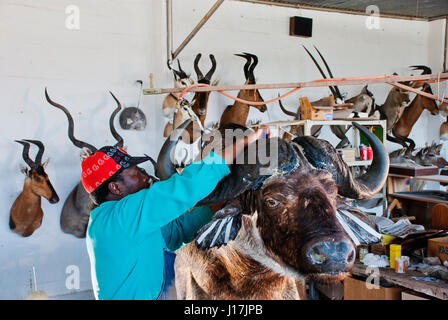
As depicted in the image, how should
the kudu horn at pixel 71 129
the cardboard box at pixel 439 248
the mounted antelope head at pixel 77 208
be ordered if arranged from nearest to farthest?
the cardboard box at pixel 439 248 < the kudu horn at pixel 71 129 < the mounted antelope head at pixel 77 208

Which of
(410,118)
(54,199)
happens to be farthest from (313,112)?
(410,118)

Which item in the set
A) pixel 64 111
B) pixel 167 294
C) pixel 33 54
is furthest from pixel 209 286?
pixel 33 54

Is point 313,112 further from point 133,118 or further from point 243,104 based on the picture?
point 133,118

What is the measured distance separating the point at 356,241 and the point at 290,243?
33 centimetres

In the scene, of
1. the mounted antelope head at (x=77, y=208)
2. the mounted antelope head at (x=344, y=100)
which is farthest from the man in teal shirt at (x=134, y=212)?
the mounted antelope head at (x=344, y=100)

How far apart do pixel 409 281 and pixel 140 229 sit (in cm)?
235

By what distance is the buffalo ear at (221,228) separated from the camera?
1456mm

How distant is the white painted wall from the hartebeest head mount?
8 cm

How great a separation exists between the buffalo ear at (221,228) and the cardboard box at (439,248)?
2381 millimetres

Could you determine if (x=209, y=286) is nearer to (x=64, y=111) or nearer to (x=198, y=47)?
(x=64, y=111)

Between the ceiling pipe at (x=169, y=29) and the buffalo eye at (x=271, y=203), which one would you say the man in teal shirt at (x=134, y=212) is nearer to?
the buffalo eye at (x=271, y=203)

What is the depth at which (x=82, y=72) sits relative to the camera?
471 centimetres

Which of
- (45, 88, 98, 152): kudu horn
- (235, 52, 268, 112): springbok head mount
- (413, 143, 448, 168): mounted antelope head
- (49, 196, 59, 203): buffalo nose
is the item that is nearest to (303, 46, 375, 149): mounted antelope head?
(235, 52, 268, 112): springbok head mount

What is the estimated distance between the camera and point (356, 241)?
5.10 feet
